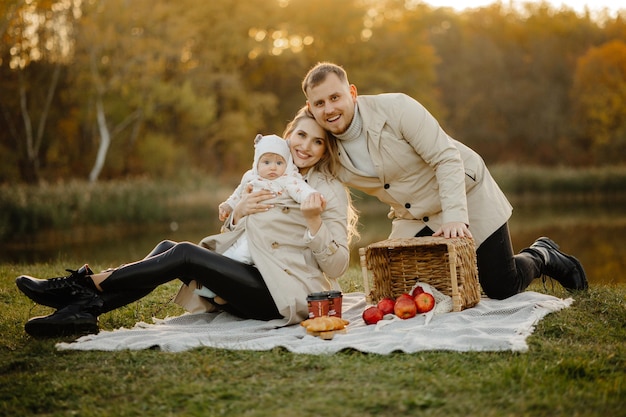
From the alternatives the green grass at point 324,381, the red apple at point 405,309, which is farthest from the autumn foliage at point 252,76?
the green grass at point 324,381

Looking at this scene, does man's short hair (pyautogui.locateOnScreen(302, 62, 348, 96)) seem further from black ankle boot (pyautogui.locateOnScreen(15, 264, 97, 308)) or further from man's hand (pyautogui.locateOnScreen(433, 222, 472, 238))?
black ankle boot (pyautogui.locateOnScreen(15, 264, 97, 308))

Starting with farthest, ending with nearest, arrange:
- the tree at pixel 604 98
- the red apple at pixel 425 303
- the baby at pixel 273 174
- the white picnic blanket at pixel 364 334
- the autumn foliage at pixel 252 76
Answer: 1. the tree at pixel 604 98
2. the autumn foliage at pixel 252 76
3. the red apple at pixel 425 303
4. the baby at pixel 273 174
5. the white picnic blanket at pixel 364 334

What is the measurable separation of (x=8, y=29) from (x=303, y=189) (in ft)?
57.4

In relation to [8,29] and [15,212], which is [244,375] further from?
[8,29]

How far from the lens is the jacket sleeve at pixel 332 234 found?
3748 mm

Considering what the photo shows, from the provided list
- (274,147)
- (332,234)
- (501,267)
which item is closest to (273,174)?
(274,147)

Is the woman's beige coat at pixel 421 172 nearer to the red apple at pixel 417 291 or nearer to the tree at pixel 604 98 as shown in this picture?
the red apple at pixel 417 291

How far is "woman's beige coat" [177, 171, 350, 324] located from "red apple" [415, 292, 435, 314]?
509mm

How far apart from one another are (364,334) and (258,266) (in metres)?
0.69

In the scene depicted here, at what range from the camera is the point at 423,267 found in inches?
167

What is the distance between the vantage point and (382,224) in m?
14.9

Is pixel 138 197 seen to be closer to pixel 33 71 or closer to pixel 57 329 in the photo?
pixel 33 71

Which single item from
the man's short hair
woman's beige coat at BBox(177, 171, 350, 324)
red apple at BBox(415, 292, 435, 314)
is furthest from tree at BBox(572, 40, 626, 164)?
woman's beige coat at BBox(177, 171, 350, 324)

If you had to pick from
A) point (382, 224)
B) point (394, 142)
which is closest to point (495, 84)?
point (382, 224)
